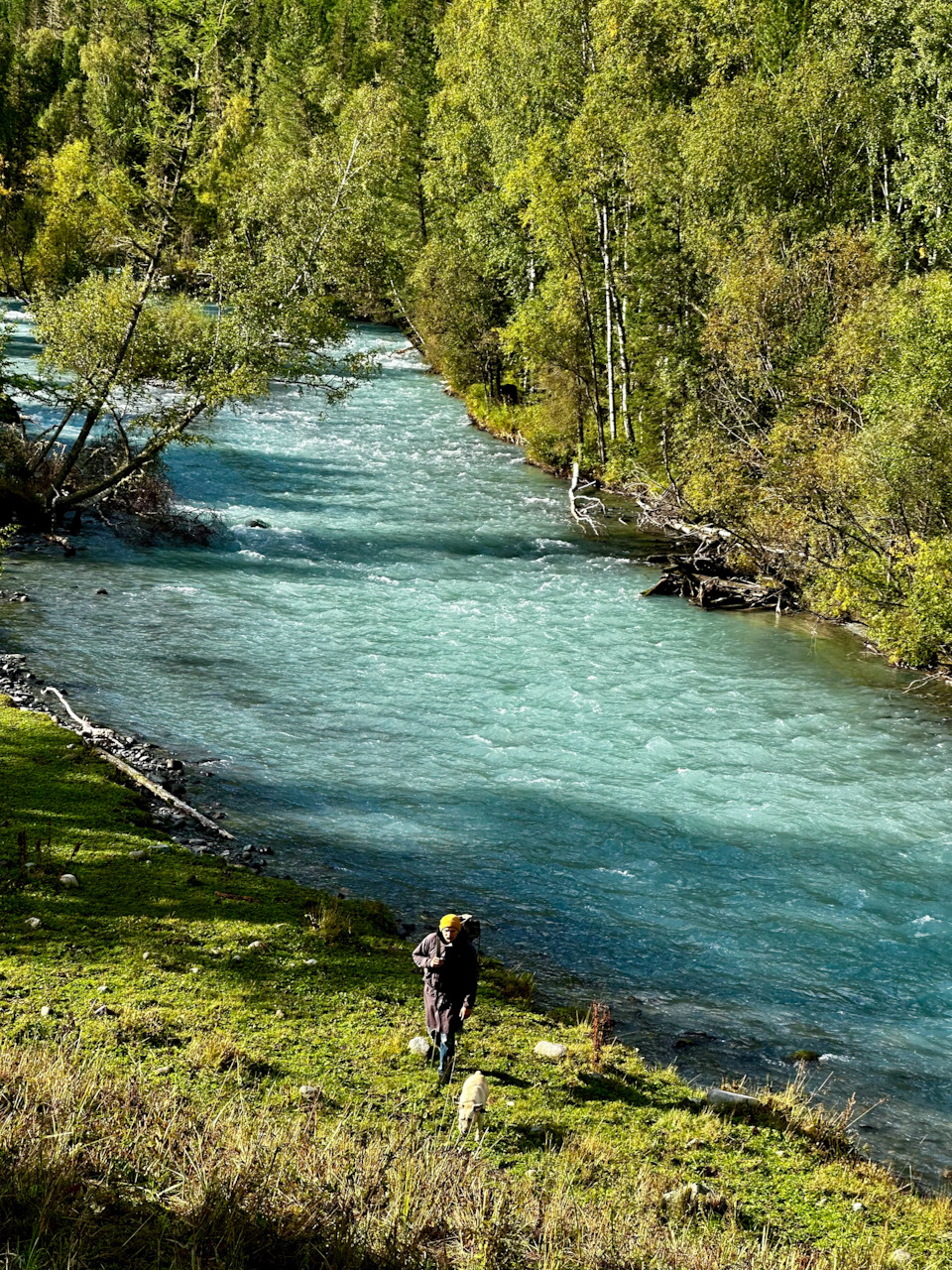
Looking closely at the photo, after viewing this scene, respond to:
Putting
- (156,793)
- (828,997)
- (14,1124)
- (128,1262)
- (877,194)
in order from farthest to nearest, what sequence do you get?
1. (877,194)
2. (156,793)
3. (828,997)
4. (14,1124)
5. (128,1262)

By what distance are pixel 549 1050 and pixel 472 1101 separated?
196 centimetres

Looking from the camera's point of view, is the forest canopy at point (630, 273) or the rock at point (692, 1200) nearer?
the rock at point (692, 1200)

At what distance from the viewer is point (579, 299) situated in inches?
1829

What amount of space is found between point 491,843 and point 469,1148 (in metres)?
9.39

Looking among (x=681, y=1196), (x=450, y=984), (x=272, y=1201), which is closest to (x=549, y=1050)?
(x=450, y=984)

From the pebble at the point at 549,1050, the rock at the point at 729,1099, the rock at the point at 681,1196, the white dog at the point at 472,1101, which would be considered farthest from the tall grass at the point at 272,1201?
the pebble at the point at 549,1050

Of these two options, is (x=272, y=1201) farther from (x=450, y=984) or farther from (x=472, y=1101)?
(x=450, y=984)

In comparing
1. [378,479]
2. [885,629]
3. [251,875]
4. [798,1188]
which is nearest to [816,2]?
[378,479]

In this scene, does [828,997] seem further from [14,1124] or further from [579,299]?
[579,299]

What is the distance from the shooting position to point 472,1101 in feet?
33.3

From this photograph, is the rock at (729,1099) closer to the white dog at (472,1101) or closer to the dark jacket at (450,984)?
the white dog at (472,1101)

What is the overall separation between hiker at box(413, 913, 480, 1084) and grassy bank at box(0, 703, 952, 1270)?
0.38 m

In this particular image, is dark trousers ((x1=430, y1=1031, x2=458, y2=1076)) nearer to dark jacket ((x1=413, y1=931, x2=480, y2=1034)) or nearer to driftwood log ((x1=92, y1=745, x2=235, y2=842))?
dark jacket ((x1=413, y1=931, x2=480, y2=1034))

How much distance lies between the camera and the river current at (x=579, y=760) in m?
15.3
